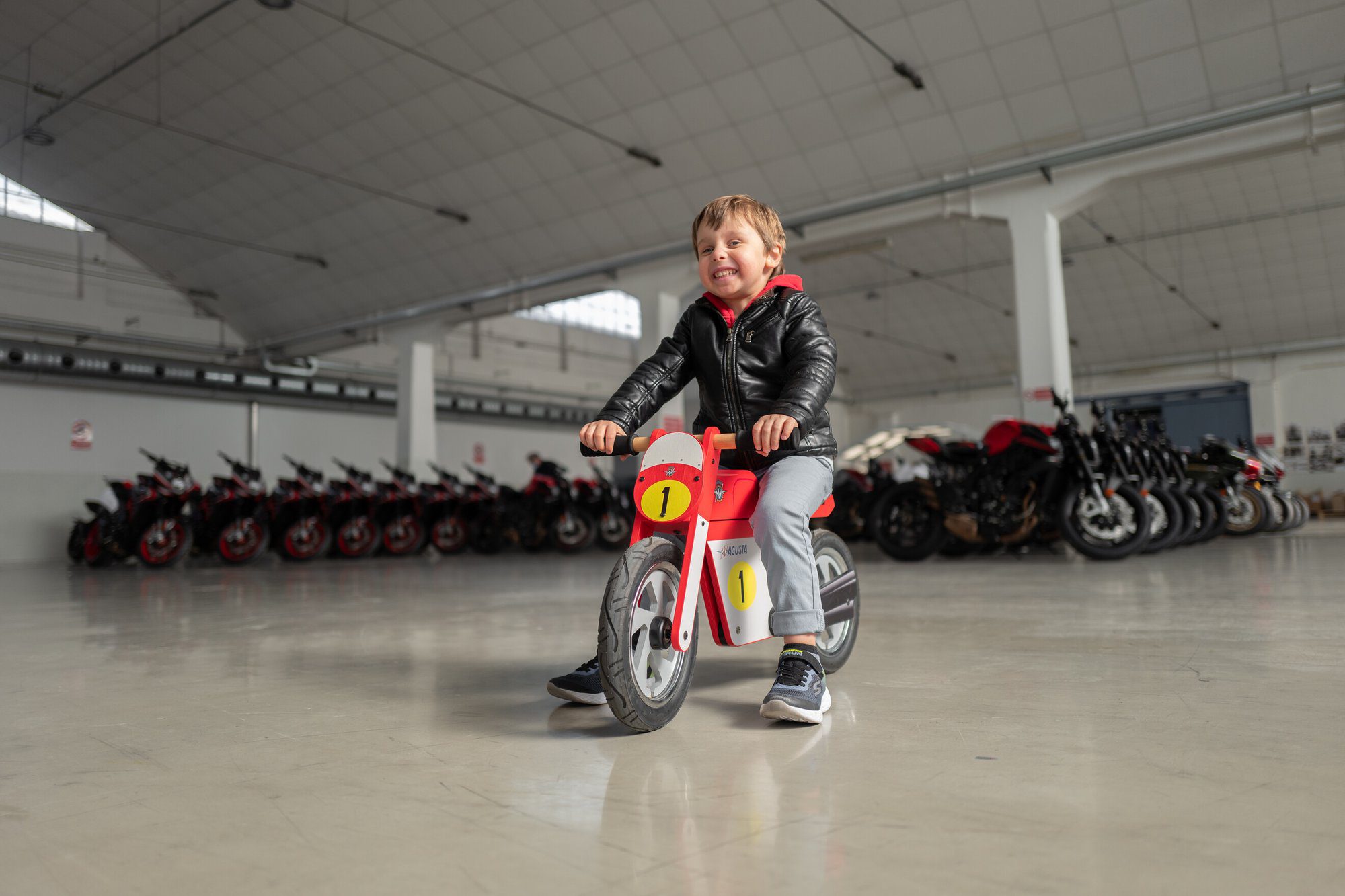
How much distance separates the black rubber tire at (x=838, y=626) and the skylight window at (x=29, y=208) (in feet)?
52.0

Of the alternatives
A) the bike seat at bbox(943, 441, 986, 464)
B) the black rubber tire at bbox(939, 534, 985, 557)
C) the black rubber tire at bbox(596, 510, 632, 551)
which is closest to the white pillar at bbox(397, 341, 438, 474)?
the black rubber tire at bbox(596, 510, 632, 551)

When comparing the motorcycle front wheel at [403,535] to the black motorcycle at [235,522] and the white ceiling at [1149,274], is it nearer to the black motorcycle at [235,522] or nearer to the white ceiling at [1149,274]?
the black motorcycle at [235,522]

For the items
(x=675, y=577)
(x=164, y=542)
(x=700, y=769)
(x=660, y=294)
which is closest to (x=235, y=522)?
(x=164, y=542)

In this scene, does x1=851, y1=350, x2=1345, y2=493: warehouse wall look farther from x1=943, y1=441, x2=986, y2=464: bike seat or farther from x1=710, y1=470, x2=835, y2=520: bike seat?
x1=710, y1=470, x2=835, y2=520: bike seat

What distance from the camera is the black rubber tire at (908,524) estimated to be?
23.8 feet

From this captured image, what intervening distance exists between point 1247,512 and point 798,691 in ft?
32.2

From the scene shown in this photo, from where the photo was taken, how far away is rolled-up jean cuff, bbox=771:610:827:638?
79.2 inches

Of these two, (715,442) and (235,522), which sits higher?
(715,442)

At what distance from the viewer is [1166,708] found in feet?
6.34

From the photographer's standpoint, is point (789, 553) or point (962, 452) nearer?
Answer: point (789, 553)

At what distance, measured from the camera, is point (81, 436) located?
555 inches

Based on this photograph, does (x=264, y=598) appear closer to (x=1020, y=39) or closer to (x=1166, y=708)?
(x=1166, y=708)

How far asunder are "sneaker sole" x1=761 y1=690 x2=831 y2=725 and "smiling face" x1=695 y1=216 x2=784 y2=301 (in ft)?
3.22

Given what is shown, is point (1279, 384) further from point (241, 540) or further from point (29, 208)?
point (29, 208)
